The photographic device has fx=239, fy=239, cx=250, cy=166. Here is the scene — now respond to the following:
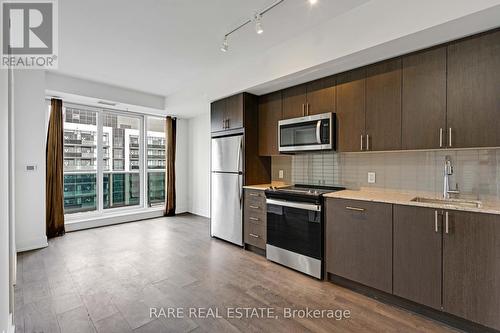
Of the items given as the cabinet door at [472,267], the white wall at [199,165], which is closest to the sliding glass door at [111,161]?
the white wall at [199,165]

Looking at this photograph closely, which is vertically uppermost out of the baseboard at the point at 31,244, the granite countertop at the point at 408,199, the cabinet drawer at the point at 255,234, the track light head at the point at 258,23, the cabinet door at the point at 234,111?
the track light head at the point at 258,23

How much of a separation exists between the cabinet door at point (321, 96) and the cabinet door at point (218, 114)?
4.89 feet

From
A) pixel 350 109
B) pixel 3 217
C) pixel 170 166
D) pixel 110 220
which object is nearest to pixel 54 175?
pixel 110 220

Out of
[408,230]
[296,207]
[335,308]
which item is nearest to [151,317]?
[335,308]

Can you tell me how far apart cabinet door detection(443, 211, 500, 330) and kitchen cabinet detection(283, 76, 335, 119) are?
66.8 inches

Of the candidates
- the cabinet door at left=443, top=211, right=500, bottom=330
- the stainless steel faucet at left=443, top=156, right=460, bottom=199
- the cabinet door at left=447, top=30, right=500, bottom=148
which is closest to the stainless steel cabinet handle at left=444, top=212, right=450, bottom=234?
the cabinet door at left=443, top=211, right=500, bottom=330

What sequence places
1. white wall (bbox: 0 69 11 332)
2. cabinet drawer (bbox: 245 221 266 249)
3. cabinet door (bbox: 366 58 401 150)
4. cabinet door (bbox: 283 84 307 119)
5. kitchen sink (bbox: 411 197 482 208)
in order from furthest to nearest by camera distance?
cabinet drawer (bbox: 245 221 266 249) < cabinet door (bbox: 283 84 307 119) < cabinet door (bbox: 366 58 401 150) < kitchen sink (bbox: 411 197 482 208) < white wall (bbox: 0 69 11 332)

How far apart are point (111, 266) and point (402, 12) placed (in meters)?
4.13

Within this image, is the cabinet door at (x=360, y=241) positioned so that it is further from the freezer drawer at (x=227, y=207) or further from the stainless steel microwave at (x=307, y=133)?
the freezer drawer at (x=227, y=207)

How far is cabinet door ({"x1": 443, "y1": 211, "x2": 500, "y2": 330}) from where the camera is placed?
1764 mm

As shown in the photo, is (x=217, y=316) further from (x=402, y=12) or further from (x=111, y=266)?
(x=402, y=12)

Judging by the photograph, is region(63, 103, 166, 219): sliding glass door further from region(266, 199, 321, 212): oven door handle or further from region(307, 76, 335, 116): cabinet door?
region(307, 76, 335, 116): cabinet door

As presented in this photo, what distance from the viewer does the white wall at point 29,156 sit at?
355cm

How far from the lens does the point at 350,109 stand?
9.03 ft
